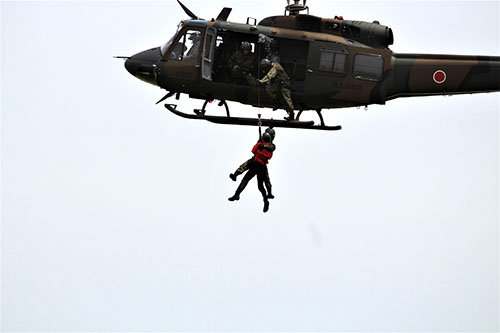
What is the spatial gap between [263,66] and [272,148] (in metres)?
1.76

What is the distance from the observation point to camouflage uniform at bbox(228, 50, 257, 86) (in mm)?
29266

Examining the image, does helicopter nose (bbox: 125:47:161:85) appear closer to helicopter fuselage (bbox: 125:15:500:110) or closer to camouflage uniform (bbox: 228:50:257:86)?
helicopter fuselage (bbox: 125:15:500:110)

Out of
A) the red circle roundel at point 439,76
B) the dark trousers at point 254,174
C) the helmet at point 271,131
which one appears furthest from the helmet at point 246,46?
the red circle roundel at point 439,76

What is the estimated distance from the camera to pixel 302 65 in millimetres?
29438

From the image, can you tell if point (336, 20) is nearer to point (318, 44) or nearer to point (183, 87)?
point (318, 44)

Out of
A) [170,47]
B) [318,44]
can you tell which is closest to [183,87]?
[170,47]

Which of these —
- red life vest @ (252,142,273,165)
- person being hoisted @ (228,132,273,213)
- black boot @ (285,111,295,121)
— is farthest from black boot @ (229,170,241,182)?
black boot @ (285,111,295,121)

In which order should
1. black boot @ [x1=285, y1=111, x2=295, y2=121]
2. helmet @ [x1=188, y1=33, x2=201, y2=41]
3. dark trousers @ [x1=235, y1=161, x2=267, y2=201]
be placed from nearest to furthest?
dark trousers @ [x1=235, y1=161, x2=267, y2=201] → black boot @ [x1=285, y1=111, x2=295, y2=121] → helmet @ [x1=188, y1=33, x2=201, y2=41]

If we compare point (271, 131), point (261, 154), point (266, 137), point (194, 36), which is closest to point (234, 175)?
point (261, 154)

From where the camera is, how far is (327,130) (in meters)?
29.0

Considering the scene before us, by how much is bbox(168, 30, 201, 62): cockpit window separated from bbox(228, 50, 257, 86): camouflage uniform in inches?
31.8

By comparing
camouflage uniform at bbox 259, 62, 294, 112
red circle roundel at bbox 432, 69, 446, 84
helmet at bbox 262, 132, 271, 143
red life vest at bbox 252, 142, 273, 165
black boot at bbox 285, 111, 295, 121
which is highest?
red circle roundel at bbox 432, 69, 446, 84

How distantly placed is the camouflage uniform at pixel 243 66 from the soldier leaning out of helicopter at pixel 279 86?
30 cm

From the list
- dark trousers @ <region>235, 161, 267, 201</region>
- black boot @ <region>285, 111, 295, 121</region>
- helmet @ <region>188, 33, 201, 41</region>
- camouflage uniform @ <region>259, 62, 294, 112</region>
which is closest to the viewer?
dark trousers @ <region>235, 161, 267, 201</region>
